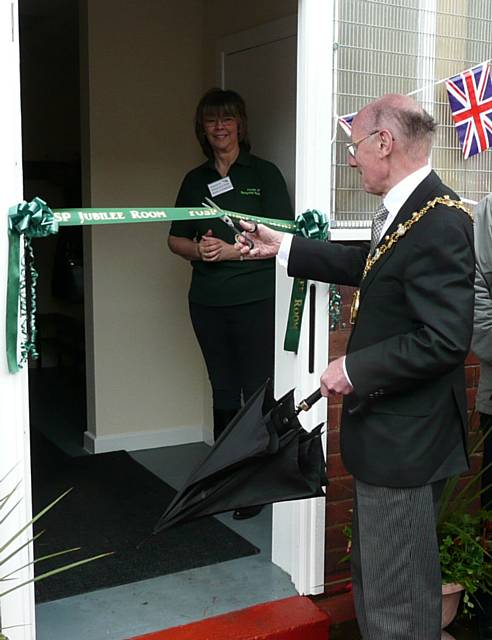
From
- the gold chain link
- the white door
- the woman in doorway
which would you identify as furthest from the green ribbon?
the woman in doorway

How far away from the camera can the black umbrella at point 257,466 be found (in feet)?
7.86

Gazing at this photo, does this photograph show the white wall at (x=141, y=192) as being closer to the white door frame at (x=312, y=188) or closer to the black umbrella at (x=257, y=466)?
the white door frame at (x=312, y=188)

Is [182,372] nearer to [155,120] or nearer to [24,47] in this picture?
[155,120]

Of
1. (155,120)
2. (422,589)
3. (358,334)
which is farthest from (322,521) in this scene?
(155,120)

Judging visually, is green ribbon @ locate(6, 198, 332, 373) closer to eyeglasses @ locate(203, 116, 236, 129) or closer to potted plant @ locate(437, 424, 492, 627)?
eyeglasses @ locate(203, 116, 236, 129)

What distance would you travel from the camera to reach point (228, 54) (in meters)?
Answer: 4.43

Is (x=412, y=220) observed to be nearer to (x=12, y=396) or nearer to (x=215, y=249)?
(x=12, y=396)

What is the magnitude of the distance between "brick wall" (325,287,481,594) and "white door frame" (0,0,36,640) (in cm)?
113

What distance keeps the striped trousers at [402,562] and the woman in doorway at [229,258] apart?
4.91ft

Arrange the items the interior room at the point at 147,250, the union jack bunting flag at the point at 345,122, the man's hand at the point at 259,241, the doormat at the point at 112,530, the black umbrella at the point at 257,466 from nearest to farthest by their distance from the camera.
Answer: the black umbrella at the point at 257,466, the man's hand at the point at 259,241, the union jack bunting flag at the point at 345,122, the doormat at the point at 112,530, the interior room at the point at 147,250

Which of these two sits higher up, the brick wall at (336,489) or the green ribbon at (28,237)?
the green ribbon at (28,237)

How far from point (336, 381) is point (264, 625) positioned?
111 centimetres

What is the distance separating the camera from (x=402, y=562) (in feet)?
7.63

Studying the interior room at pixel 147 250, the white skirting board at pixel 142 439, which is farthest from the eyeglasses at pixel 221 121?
the white skirting board at pixel 142 439
